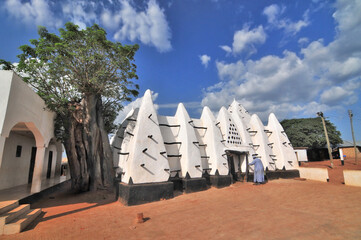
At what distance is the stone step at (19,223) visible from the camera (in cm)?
470

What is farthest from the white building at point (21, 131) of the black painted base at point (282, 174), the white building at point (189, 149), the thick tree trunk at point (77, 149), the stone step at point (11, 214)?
the black painted base at point (282, 174)

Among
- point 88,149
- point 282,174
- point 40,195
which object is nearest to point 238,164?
point 282,174

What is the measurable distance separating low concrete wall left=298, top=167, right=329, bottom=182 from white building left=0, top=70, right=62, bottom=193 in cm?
1661

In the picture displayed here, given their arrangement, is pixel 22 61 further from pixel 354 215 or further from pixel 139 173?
pixel 354 215

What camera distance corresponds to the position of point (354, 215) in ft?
15.2

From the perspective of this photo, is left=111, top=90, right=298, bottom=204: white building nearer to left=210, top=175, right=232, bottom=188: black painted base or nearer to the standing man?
left=210, top=175, right=232, bottom=188: black painted base

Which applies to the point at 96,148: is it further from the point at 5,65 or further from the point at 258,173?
the point at 258,173

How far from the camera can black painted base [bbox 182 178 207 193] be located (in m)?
9.12

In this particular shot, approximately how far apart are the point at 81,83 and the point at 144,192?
685cm

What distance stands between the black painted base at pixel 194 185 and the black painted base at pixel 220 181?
77 centimetres

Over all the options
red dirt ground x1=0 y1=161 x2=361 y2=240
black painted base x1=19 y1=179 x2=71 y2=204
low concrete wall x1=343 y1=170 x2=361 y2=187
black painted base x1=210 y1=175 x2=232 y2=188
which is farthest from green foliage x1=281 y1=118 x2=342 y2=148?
black painted base x1=19 y1=179 x2=71 y2=204

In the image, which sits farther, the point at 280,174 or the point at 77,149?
the point at 280,174

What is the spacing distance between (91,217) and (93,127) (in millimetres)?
5549

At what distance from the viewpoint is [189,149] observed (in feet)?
32.6
